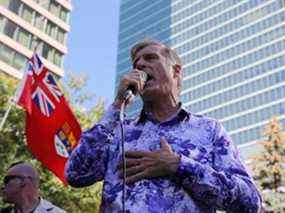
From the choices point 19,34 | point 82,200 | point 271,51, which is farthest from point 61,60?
point 271,51

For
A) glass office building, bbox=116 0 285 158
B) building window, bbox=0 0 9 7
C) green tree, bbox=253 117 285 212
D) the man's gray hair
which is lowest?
the man's gray hair

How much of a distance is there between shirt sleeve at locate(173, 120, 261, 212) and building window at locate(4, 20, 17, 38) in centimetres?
4204

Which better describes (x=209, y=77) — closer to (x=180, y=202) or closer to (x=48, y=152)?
(x=48, y=152)

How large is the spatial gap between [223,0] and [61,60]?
62868 mm

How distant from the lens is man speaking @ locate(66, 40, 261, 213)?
243 cm

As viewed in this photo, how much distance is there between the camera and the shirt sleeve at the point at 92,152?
2590mm

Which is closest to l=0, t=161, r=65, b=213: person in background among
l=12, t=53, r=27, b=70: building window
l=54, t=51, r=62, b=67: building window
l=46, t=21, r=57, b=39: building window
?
l=12, t=53, r=27, b=70: building window

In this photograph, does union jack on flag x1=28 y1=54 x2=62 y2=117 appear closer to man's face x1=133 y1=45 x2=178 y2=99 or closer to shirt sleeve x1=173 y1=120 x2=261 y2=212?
man's face x1=133 y1=45 x2=178 y2=99

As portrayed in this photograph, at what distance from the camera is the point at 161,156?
2.45 metres

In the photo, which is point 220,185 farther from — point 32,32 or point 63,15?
point 63,15

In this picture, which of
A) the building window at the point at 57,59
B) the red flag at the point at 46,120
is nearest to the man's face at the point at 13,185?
the red flag at the point at 46,120

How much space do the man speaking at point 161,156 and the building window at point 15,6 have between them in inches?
1673

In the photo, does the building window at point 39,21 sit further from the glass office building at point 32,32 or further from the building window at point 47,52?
the building window at point 47,52

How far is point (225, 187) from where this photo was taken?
95.1 inches
